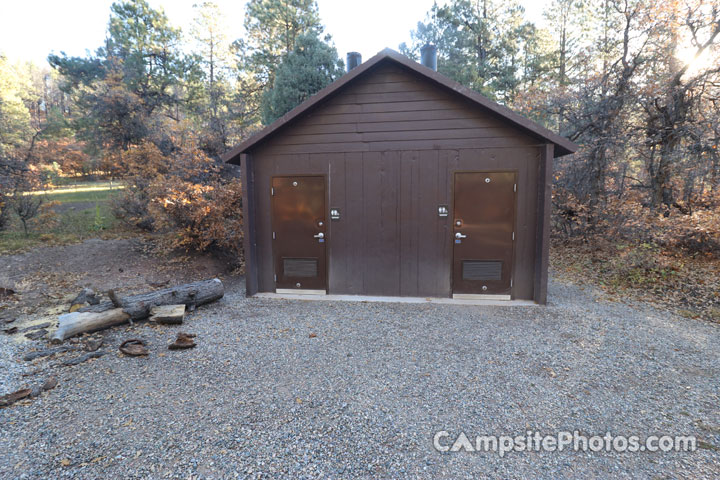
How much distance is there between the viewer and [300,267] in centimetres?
623

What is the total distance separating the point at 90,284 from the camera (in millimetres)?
6699

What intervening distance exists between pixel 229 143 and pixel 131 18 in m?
9.77

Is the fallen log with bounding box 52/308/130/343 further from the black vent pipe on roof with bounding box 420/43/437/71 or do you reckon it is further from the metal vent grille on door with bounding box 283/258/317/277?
the black vent pipe on roof with bounding box 420/43/437/71

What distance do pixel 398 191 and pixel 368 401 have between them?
367 cm

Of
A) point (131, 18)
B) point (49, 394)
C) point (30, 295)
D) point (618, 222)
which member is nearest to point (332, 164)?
point (49, 394)

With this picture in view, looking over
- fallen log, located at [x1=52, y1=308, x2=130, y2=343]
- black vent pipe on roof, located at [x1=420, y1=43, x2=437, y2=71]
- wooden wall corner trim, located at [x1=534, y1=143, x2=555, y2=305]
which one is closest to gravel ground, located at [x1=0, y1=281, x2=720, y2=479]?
fallen log, located at [x1=52, y1=308, x2=130, y2=343]

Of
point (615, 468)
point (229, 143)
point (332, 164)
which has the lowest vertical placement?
point (615, 468)

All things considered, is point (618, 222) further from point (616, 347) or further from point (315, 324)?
point (315, 324)

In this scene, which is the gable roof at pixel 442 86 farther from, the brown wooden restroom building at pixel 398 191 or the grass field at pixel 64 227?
the grass field at pixel 64 227

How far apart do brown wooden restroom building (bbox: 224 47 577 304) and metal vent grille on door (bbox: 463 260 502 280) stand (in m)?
0.02

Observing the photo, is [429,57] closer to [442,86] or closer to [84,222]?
[442,86]

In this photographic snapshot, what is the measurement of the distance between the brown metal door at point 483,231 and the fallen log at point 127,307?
413 centimetres

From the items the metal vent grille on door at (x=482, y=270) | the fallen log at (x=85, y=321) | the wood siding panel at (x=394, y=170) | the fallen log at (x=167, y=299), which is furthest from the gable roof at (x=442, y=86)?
the fallen log at (x=85, y=321)

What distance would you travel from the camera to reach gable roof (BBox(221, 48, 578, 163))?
513 cm
